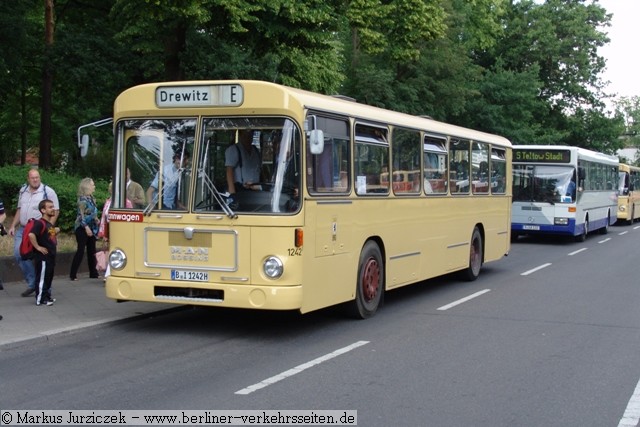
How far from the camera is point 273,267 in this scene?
29.0 feet

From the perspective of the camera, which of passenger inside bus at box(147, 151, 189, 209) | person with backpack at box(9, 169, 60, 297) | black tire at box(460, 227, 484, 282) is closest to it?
passenger inside bus at box(147, 151, 189, 209)

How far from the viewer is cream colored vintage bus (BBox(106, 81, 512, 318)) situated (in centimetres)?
894

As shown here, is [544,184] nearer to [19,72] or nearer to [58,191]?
[58,191]

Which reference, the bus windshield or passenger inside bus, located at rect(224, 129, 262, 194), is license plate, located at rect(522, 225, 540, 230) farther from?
passenger inside bus, located at rect(224, 129, 262, 194)

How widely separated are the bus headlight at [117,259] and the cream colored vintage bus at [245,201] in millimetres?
12

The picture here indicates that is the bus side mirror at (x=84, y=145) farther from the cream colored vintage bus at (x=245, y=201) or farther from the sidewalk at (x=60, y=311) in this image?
the sidewalk at (x=60, y=311)

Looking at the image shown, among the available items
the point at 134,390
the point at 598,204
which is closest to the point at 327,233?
the point at 134,390

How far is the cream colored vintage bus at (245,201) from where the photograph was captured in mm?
8938

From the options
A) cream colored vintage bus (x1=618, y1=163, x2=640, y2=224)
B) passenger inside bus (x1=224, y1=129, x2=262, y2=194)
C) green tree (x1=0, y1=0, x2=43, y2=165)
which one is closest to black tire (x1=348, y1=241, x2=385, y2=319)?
passenger inside bus (x1=224, y1=129, x2=262, y2=194)

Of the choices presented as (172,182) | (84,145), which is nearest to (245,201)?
(172,182)

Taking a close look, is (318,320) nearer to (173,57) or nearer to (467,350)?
(467,350)

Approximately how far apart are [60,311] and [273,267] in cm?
365

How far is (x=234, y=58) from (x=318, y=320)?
12679 mm

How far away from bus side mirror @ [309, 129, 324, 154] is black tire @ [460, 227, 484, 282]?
23.9ft
